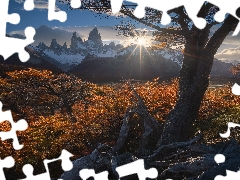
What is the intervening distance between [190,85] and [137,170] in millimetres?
3867

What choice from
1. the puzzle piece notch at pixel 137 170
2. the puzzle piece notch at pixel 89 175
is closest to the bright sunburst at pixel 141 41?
the puzzle piece notch at pixel 137 170

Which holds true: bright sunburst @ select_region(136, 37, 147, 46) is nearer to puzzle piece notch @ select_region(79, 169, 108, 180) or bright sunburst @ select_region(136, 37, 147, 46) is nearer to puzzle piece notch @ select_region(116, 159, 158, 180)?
puzzle piece notch @ select_region(116, 159, 158, 180)

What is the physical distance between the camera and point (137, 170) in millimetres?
6754

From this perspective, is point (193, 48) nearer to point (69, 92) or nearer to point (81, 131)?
point (81, 131)

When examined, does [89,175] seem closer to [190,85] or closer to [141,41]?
[190,85]

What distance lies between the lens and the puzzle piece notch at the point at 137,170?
6.52 meters

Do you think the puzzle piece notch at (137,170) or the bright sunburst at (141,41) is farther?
the bright sunburst at (141,41)

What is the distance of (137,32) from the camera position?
1106 cm

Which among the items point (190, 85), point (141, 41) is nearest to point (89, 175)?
point (190, 85)

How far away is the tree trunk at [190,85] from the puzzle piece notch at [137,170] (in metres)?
2.86

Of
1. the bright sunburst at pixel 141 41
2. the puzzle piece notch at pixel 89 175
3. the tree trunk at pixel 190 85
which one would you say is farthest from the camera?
the bright sunburst at pixel 141 41

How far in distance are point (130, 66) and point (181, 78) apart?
189683mm

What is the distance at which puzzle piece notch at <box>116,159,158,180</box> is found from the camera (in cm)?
652

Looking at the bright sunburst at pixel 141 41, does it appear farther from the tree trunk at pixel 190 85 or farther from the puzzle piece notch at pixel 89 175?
the puzzle piece notch at pixel 89 175
